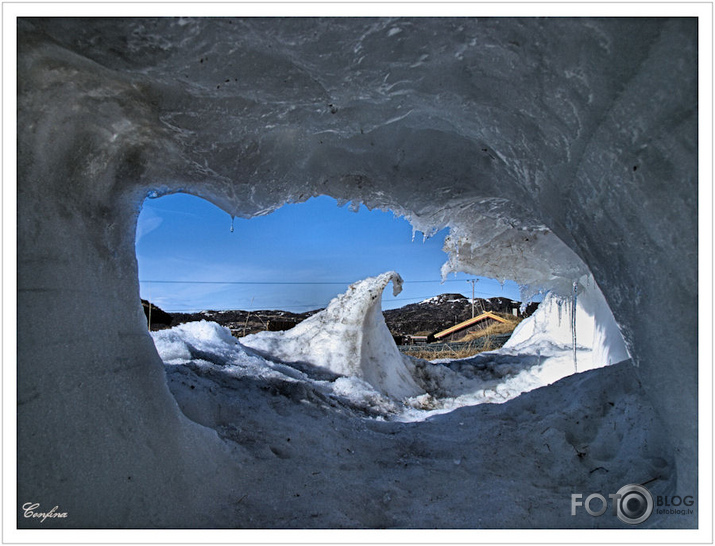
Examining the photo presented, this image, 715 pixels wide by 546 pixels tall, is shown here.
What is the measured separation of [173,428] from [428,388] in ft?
17.8

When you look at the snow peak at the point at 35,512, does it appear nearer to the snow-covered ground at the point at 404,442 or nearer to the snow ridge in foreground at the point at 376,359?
the snow-covered ground at the point at 404,442

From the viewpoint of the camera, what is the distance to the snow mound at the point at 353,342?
6.61 m

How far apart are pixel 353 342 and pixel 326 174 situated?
12.1 feet

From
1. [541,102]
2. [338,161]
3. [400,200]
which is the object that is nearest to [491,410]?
[400,200]

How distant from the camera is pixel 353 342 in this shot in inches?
269

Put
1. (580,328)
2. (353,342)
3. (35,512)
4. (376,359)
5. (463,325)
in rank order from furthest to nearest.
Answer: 1. (463,325)
2. (580,328)
3. (376,359)
4. (353,342)
5. (35,512)

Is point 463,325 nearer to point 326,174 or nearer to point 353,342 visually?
point 353,342

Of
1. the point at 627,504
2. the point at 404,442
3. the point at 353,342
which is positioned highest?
the point at 353,342

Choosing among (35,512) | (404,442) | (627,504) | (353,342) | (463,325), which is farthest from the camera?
(463,325)

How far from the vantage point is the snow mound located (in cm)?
661

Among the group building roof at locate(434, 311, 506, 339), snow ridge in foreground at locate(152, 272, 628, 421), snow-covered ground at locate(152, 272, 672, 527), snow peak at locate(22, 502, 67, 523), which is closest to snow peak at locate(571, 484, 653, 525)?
snow-covered ground at locate(152, 272, 672, 527)

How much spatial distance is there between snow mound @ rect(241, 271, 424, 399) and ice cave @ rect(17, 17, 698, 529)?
118 inches

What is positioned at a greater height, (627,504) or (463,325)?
(627,504)

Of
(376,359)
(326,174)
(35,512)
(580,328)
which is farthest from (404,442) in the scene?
(580,328)
